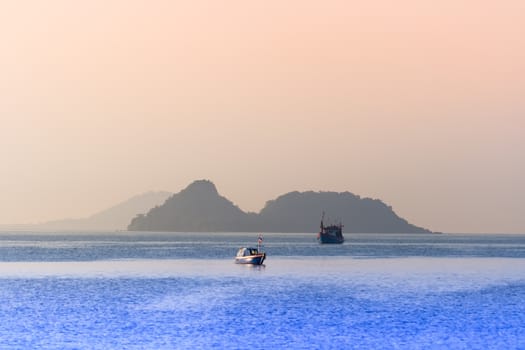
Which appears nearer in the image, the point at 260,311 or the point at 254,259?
the point at 260,311

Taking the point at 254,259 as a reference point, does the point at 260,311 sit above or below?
below

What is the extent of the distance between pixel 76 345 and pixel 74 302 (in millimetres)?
28443

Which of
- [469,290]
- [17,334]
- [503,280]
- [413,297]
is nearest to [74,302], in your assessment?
[17,334]

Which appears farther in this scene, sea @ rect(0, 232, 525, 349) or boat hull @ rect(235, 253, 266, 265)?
boat hull @ rect(235, 253, 266, 265)

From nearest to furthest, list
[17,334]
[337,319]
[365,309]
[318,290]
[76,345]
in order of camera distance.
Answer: [76,345], [17,334], [337,319], [365,309], [318,290]

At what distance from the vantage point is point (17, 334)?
190ft

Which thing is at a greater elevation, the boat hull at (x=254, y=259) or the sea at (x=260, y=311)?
the boat hull at (x=254, y=259)

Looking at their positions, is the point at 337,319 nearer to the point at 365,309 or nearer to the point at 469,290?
the point at 365,309

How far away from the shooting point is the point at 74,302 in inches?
3172

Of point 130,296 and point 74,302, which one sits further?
point 130,296

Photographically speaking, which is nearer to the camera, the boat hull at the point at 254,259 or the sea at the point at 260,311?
the sea at the point at 260,311

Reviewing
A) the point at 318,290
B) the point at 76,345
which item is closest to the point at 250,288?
the point at 318,290

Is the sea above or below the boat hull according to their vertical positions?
below

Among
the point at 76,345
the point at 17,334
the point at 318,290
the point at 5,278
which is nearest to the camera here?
the point at 76,345
